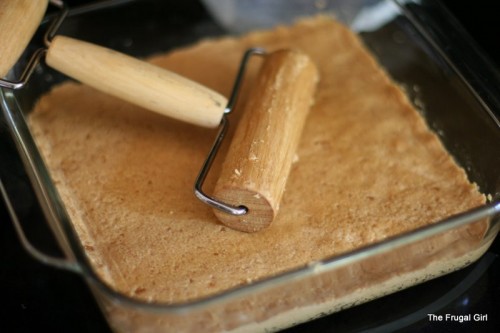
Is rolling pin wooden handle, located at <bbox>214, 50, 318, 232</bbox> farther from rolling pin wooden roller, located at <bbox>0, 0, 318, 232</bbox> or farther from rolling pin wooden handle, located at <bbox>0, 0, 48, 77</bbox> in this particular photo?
rolling pin wooden handle, located at <bbox>0, 0, 48, 77</bbox>

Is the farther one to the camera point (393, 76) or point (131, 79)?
point (393, 76)

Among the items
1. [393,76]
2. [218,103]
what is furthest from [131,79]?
[393,76]

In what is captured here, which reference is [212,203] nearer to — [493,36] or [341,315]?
[341,315]

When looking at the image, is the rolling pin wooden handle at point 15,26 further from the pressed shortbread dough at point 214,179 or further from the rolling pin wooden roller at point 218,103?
the pressed shortbread dough at point 214,179

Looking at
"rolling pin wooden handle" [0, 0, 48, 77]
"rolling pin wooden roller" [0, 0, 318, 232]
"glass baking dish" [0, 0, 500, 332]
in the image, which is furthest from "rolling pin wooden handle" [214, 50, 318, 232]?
"rolling pin wooden handle" [0, 0, 48, 77]

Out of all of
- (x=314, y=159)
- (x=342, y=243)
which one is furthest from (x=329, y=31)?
(x=342, y=243)

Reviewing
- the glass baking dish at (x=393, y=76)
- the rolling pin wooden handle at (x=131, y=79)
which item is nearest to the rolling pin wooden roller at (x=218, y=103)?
the rolling pin wooden handle at (x=131, y=79)

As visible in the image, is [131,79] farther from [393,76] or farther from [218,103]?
[393,76]
